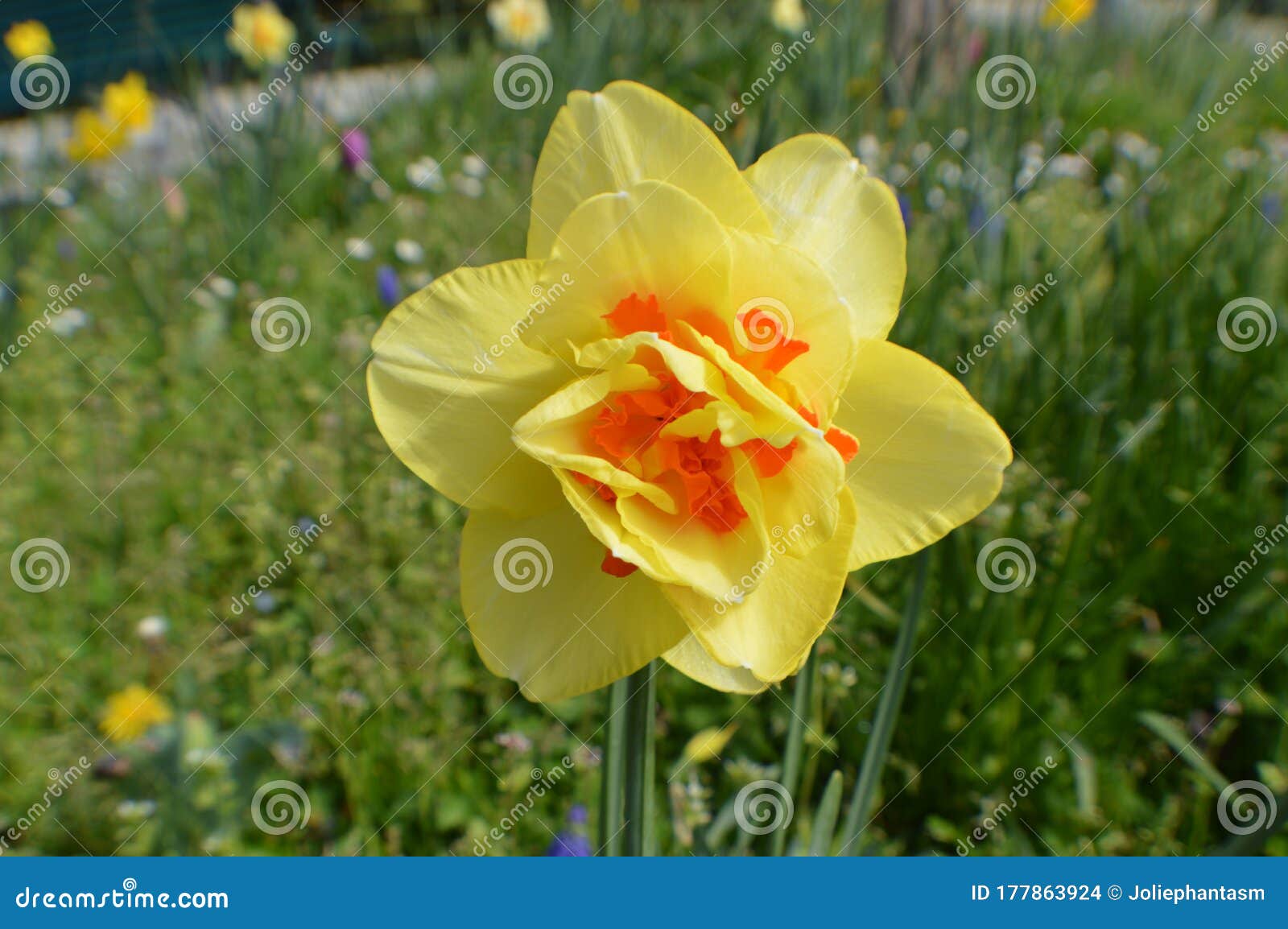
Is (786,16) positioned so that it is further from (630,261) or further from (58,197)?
(630,261)

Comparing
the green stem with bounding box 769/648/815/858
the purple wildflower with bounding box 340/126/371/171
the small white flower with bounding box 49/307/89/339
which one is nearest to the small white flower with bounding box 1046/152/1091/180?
the purple wildflower with bounding box 340/126/371/171

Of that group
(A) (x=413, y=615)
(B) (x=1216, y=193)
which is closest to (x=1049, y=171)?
(B) (x=1216, y=193)

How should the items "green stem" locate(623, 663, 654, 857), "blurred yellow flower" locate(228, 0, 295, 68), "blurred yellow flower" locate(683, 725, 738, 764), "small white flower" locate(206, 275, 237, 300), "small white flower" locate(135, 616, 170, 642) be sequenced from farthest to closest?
1. "blurred yellow flower" locate(228, 0, 295, 68)
2. "small white flower" locate(206, 275, 237, 300)
3. "small white flower" locate(135, 616, 170, 642)
4. "blurred yellow flower" locate(683, 725, 738, 764)
5. "green stem" locate(623, 663, 654, 857)

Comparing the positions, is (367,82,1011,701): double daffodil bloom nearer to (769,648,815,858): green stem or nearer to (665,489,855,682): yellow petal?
(665,489,855,682): yellow petal

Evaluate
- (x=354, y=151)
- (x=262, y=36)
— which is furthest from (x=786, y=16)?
(x=262, y=36)

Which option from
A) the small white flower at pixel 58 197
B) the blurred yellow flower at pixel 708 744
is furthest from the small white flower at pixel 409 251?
the blurred yellow flower at pixel 708 744

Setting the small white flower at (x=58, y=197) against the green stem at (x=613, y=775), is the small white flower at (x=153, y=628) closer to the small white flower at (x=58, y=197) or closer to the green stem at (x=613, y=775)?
the green stem at (x=613, y=775)

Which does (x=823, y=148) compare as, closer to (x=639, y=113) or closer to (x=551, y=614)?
(x=639, y=113)
